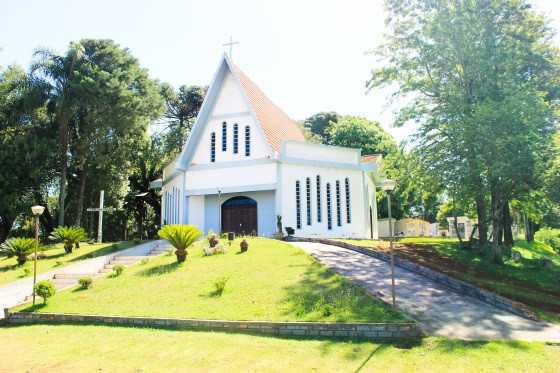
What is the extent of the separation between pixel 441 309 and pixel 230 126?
16979mm

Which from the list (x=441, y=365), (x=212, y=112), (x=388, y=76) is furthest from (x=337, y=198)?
(x=441, y=365)

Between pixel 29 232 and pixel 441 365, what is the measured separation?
36.5 meters

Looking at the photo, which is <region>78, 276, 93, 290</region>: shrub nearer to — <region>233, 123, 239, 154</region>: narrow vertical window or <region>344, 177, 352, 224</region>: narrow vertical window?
<region>233, 123, 239, 154</region>: narrow vertical window

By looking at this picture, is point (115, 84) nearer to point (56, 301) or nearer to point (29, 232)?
point (29, 232)

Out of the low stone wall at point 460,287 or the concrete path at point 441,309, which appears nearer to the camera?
the concrete path at point 441,309

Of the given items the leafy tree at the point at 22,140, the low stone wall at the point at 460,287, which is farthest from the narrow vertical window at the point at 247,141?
the leafy tree at the point at 22,140

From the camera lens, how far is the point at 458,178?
1819cm

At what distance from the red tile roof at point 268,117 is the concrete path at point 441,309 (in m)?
10.7

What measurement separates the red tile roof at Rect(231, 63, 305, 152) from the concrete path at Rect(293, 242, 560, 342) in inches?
420

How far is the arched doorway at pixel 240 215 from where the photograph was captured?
24906 millimetres

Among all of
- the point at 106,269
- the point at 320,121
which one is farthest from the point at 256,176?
the point at 320,121

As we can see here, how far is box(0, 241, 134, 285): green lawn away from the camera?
58.9 ft

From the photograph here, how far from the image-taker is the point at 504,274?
16734 millimetres

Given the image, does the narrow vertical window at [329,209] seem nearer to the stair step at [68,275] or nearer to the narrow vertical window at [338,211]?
the narrow vertical window at [338,211]
